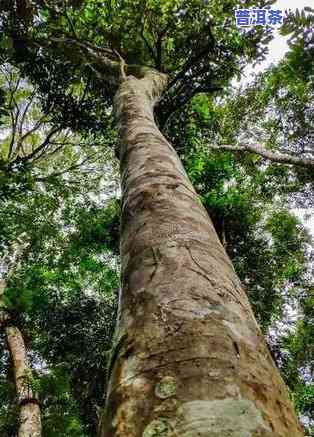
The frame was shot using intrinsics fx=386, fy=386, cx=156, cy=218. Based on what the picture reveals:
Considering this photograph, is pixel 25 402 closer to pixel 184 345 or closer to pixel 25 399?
pixel 25 399

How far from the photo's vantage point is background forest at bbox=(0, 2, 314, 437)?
9.24 metres

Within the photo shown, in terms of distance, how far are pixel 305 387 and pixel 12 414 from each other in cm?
745

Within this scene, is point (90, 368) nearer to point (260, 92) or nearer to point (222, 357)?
point (222, 357)

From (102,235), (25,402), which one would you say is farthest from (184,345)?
(102,235)

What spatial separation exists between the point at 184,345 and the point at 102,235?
36.9ft

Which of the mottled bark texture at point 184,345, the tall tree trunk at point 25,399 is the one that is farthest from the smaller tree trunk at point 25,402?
the mottled bark texture at point 184,345

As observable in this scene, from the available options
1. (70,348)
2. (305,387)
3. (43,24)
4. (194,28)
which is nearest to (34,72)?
(43,24)

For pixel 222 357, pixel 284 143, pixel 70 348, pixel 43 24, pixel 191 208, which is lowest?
pixel 222 357

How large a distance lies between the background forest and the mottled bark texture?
649cm

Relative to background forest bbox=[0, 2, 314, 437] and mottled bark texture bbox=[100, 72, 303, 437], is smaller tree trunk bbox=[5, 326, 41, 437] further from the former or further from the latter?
mottled bark texture bbox=[100, 72, 303, 437]

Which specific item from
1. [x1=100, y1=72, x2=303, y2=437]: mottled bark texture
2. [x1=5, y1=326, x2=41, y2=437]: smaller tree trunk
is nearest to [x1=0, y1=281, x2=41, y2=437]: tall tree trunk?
[x1=5, y1=326, x2=41, y2=437]: smaller tree trunk

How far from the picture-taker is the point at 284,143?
14.9m

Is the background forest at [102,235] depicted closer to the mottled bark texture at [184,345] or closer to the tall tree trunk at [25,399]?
the tall tree trunk at [25,399]

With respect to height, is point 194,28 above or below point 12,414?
above
